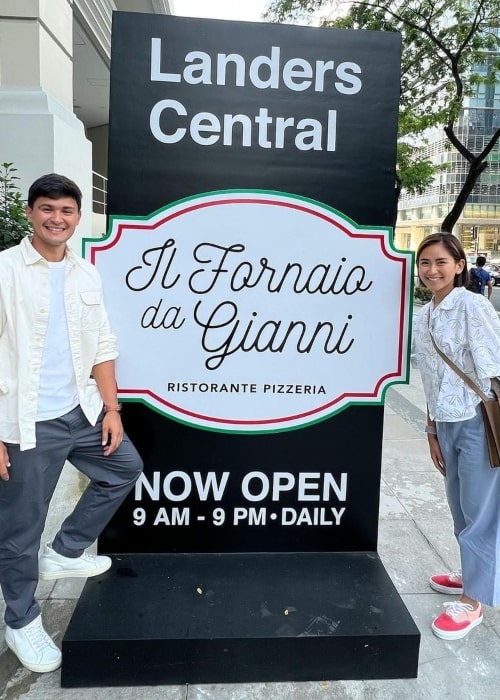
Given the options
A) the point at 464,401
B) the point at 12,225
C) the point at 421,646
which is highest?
the point at 12,225

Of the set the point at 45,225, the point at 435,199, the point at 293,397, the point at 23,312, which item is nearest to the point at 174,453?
the point at 293,397

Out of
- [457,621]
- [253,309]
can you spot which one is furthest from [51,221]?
[457,621]

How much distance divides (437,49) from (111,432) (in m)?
15.5

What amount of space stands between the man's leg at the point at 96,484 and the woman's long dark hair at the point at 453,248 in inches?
60.7

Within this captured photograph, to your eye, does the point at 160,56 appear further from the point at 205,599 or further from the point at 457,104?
the point at 457,104

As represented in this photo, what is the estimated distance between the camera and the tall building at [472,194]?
69.8 m

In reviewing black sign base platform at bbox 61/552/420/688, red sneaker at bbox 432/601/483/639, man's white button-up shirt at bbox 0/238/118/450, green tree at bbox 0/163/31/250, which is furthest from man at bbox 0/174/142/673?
green tree at bbox 0/163/31/250

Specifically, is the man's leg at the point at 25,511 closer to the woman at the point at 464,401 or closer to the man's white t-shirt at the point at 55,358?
the man's white t-shirt at the point at 55,358

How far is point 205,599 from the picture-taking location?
258 cm

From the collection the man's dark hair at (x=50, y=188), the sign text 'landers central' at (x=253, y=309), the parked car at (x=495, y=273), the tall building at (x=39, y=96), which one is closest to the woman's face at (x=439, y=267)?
the sign text 'landers central' at (x=253, y=309)

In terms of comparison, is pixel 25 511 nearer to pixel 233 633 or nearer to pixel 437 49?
pixel 233 633

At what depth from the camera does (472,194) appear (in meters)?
76.0

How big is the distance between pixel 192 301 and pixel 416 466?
2858 millimetres

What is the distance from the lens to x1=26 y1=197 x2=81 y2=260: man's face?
2188mm
